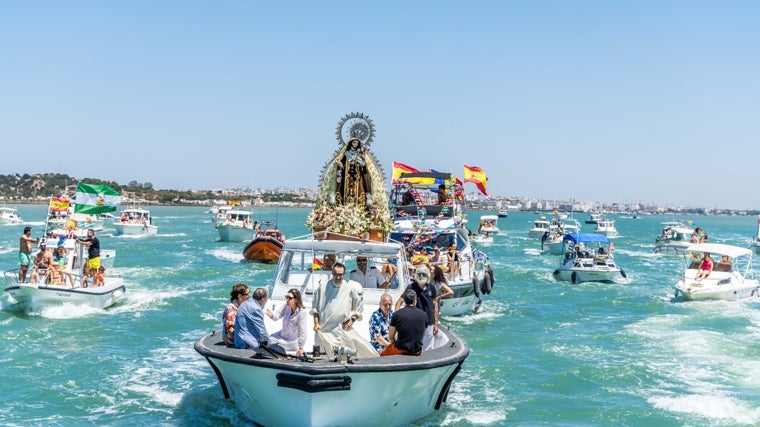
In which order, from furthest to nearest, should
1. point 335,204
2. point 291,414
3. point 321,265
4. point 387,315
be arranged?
point 335,204 → point 321,265 → point 387,315 → point 291,414

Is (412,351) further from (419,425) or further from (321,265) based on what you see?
(321,265)

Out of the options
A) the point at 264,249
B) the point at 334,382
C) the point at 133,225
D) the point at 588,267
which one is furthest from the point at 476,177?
the point at 133,225

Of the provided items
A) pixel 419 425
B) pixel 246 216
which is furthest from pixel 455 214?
pixel 246 216

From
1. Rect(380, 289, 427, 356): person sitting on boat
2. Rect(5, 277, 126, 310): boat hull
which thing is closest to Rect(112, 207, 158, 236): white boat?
Rect(5, 277, 126, 310): boat hull

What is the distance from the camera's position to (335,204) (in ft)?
78.8

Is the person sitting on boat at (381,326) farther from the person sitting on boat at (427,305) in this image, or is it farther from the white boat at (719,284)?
the white boat at (719,284)

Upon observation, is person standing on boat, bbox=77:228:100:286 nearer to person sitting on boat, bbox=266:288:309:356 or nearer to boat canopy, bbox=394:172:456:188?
boat canopy, bbox=394:172:456:188

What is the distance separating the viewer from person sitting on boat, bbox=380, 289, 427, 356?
11.6m

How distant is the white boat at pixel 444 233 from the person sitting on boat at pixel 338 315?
457 inches

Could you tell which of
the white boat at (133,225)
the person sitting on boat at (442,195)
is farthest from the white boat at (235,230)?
the person sitting on boat at (442,195)

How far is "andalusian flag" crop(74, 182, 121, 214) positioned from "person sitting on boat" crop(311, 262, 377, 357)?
48.0 feet

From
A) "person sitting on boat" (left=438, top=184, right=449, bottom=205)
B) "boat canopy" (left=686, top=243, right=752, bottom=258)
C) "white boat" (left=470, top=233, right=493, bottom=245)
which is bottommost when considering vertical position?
"white boat" (left=470, top=233, right=493, bottom=245)

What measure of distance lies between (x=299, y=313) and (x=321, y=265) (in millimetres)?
5412

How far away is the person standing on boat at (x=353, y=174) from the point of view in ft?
80.0
